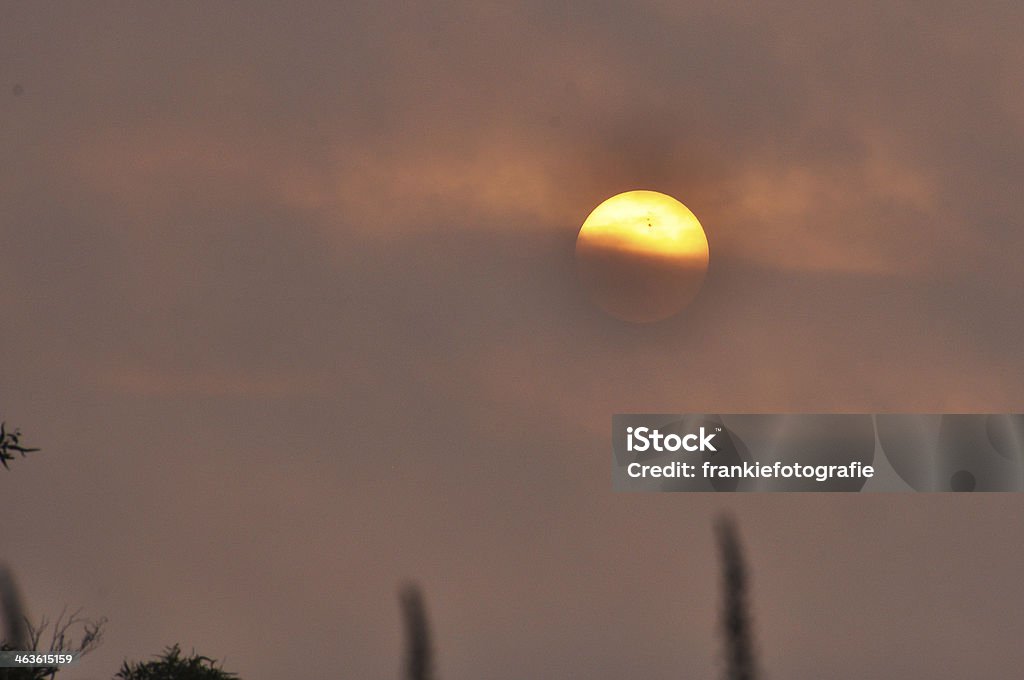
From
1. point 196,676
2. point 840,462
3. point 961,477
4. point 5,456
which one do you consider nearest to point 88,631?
point 196,676

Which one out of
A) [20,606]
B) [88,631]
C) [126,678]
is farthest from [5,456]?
[20,606]

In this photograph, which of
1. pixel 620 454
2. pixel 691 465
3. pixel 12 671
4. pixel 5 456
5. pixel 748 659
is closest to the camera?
pixel 5 456

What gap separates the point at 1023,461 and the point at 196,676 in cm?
5742

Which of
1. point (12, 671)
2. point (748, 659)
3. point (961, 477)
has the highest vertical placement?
point (961, 477)

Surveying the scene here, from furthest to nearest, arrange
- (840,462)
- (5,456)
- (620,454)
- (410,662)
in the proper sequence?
(410,662), (840,462), (620,454), (5,456)

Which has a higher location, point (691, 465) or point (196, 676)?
point (691, 465)

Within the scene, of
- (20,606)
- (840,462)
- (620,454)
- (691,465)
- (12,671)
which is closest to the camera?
(12,671)

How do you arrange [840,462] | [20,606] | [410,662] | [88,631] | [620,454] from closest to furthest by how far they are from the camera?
[88,631] → [620,454] → [840,462] → [410,662] → [20,606]

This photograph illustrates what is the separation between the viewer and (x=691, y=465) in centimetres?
10450

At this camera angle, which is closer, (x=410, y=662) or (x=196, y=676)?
(x=196, y=676)

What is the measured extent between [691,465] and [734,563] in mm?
28929

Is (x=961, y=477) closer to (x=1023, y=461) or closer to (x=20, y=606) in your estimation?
(x=1023, y=461)

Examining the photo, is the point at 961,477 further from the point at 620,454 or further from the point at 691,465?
the point at 620,454

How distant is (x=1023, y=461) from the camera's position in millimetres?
116812
